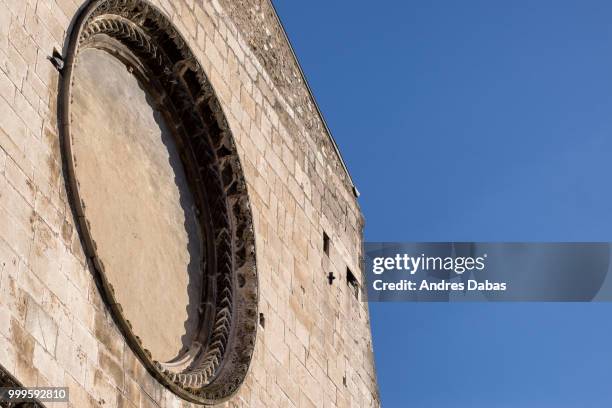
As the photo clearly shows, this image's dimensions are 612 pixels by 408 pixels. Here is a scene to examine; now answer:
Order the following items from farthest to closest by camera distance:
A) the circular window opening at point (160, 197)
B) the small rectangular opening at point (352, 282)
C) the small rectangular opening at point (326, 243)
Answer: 1. the small rectangular opening at point (352, 282)
2. the small rectangular opening at point (326, 243)
3. the circular window opening at point (160, 197)

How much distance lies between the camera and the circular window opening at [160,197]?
10.4 meters

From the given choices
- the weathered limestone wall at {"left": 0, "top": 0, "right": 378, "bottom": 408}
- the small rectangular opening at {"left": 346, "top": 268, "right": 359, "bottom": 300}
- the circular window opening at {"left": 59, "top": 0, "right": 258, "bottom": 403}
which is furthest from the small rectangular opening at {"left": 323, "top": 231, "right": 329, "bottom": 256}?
the circular window opening at {"left": 59, "top": 0, "right": 258, "bottom": 403}

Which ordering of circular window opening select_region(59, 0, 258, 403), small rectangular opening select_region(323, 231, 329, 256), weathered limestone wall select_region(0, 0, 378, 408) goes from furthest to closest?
small rectangular opening select_region(323, 231, 329, 256), circular window opening select_region(59, 0, 258, 403), weathered limestone wall select_region(0, 0, 378, 408)

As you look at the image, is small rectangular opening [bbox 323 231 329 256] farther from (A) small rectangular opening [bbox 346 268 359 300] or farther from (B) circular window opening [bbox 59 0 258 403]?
(B) circular window opening [bbox 59 0 258 403]

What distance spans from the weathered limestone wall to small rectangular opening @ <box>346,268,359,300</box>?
94mm

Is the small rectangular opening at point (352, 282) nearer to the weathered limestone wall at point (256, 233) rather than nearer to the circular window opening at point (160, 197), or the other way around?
the weathered limestone wall at point (256, 233)

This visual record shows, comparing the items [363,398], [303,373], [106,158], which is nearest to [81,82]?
[106,158]

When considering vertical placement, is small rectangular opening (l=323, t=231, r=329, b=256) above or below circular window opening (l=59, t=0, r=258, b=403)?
above

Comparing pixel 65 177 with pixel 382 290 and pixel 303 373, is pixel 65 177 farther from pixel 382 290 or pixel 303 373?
pixel 382 290

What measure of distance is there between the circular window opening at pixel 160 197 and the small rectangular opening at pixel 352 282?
8.49 feet

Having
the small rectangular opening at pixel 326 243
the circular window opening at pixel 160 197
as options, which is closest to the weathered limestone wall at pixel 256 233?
the small rectangular opening at pixel 326 243

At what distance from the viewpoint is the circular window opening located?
408 inches

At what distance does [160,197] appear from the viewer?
11.6 m

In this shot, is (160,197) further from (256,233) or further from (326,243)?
(326,243)
